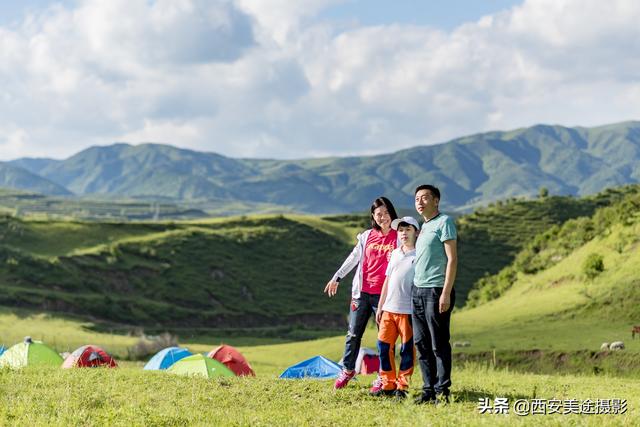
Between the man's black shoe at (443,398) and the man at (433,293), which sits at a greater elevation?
the man at (433,293)

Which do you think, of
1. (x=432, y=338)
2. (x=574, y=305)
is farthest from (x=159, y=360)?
(x=574, y=305)

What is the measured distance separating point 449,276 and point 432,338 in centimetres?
109

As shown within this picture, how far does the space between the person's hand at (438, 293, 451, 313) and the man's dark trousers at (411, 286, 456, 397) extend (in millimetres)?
127

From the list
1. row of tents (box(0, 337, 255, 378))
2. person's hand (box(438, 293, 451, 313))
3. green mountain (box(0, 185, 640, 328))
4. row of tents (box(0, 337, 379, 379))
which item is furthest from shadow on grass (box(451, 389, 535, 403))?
green mountain (box(0, 185, 640, 328))

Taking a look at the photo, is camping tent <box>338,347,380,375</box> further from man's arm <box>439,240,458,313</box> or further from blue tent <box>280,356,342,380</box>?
man's arm <box>439,240,458,313</box>

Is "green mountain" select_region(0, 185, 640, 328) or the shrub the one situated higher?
the shrub

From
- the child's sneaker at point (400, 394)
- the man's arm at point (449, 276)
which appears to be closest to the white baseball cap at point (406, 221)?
the man's arm at point (449, 276)

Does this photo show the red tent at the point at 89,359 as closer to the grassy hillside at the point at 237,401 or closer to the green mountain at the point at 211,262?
the grassy hillside at the point at 237,401

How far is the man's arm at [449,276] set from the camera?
35.0ft

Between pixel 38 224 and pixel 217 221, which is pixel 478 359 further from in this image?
pixel 217 221

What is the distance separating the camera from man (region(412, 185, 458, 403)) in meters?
10.9

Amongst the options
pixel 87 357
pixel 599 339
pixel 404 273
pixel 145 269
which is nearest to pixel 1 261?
pixel 145 269

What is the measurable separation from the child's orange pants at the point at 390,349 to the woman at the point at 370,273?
0.78 metres

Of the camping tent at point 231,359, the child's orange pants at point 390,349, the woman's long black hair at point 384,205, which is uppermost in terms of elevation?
the woman's long black hair at point 384,205
